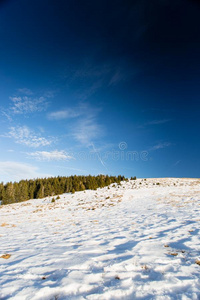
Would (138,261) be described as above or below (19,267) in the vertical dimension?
above

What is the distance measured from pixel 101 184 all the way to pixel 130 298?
49.6 metres

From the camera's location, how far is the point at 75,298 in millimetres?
2512

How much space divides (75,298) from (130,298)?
0.95 meters

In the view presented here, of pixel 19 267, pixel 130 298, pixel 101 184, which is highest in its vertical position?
pixel 101 184

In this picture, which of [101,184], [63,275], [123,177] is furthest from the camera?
[123,177]

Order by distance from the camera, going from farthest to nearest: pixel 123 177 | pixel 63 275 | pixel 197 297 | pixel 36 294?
1. pixel 123 177
2. pixel 63 275
3. pixel 36 294
4. pixel 197 297

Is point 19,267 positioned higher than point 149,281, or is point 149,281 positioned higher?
point 149,281

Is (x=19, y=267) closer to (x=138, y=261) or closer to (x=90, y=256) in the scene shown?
(x=90, y=256)

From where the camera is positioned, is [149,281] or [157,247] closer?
[149,281]

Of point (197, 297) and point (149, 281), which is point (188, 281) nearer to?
point (197, 297)


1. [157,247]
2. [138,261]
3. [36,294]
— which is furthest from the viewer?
[157,247]

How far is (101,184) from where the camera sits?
168ft

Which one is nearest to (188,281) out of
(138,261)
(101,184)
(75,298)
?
(138,261)

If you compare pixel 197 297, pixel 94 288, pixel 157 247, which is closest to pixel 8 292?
pixel 94 288
